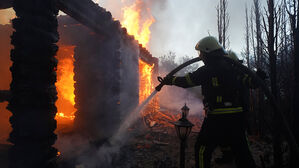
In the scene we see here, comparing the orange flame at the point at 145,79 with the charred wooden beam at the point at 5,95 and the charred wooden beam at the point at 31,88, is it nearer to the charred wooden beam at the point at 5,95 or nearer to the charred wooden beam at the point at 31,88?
the charred wooden beam at the point at 31,88

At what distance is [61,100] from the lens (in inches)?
426

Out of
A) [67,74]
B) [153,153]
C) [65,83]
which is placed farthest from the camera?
[65,83]

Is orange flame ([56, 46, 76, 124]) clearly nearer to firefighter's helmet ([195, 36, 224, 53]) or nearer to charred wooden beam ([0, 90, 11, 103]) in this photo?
charred wooden beam ([0, 90, 11, 103])

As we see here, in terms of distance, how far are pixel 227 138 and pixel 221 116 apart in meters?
0.38

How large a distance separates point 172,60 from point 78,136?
32576mm

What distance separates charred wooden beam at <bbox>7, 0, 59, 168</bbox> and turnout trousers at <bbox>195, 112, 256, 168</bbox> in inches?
115

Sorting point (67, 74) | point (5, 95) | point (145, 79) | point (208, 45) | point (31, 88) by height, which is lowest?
point (5, 95)

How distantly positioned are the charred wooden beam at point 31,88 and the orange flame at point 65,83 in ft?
23.1

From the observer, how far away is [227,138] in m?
2.81

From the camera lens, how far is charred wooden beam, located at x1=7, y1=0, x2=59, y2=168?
308 centimetres

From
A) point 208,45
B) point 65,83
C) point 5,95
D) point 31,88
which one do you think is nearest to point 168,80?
point 208,45

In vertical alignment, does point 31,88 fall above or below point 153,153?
above

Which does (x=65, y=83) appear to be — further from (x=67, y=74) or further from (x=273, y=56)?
(x=273, y=56)

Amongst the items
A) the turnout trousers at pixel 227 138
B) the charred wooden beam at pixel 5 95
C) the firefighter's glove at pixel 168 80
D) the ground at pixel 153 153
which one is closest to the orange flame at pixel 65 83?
the ground at pixel 153 153
